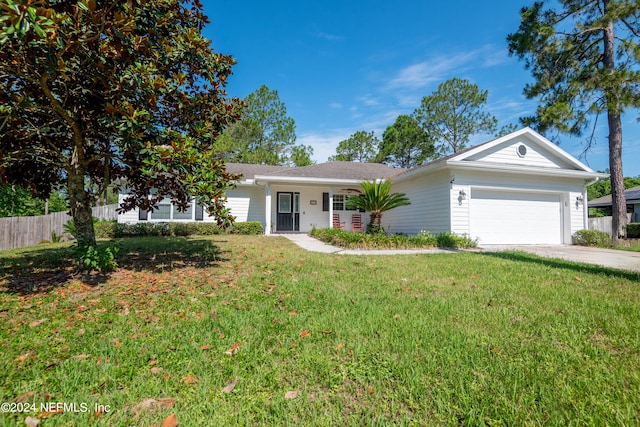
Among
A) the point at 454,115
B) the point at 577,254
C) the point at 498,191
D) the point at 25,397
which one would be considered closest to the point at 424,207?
the point at 498,191

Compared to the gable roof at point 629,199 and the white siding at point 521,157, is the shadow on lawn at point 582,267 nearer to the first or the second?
the white siding at point 521,157

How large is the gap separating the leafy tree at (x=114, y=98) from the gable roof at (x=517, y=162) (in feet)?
26.4

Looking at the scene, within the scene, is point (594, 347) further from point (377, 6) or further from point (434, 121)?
point (434, 121)

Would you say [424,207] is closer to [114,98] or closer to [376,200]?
[376,200]

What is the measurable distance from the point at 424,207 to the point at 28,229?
51.0ft

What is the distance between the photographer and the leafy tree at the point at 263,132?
83.0ft

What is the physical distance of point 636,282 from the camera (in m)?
4.75

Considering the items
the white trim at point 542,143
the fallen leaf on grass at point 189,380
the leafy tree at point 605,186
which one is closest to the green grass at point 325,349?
the fallen leaf on grass at point 189,380

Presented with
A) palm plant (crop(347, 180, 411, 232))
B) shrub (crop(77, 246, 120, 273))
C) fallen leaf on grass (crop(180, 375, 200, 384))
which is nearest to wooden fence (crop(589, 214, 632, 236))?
palm plant (crop(347, 180, 411, 232))

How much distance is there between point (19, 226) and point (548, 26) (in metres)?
22.1

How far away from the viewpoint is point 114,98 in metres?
4.66

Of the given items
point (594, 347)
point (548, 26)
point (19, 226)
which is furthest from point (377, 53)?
point (19, 226)

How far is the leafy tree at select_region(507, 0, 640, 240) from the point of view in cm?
1073

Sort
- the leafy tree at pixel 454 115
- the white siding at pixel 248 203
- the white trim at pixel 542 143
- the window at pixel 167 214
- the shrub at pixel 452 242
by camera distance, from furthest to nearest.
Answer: the leafy tree at pixel 454 115
the white siding at pixel 248 203
the window at pixel 167 214
the white trim at pixel 542 143
the shrub at pixel 452 242
